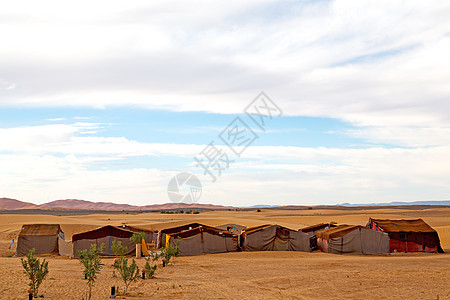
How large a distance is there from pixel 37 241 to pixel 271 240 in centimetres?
1660

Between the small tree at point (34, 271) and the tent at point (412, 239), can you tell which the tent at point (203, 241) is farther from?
the small tree at point (34, 271)

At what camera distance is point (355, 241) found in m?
34.6

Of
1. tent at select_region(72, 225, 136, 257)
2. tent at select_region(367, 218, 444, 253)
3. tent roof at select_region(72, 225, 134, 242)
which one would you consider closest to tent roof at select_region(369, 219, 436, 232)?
tent at select_region(367, 218, 444, 253)

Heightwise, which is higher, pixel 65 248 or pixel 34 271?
pixel 34 271

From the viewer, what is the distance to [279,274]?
22703 mm

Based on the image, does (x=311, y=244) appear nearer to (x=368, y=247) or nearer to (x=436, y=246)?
(x=368, y=247)

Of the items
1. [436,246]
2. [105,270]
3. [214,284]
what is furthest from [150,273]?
[436,246]

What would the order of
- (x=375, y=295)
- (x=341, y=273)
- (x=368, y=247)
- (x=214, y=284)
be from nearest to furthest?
1. (x=375, y=295)
2. (x=214, y=284)
3. (x=341, y=273)
4. (x=368, y=247)

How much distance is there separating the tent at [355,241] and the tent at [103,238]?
44.5 ft

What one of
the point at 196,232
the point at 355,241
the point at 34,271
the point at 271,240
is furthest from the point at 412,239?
the point at 34,271

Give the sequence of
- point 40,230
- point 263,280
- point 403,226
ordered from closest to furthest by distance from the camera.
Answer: point 263,280 → point 40,230 → point 403,226

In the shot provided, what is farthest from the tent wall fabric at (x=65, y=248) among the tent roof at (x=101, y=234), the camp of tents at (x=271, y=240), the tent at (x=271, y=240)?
the tent at (x=271, y=240)

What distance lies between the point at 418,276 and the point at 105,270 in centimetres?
1476

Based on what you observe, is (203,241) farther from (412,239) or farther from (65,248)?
(412,239)
